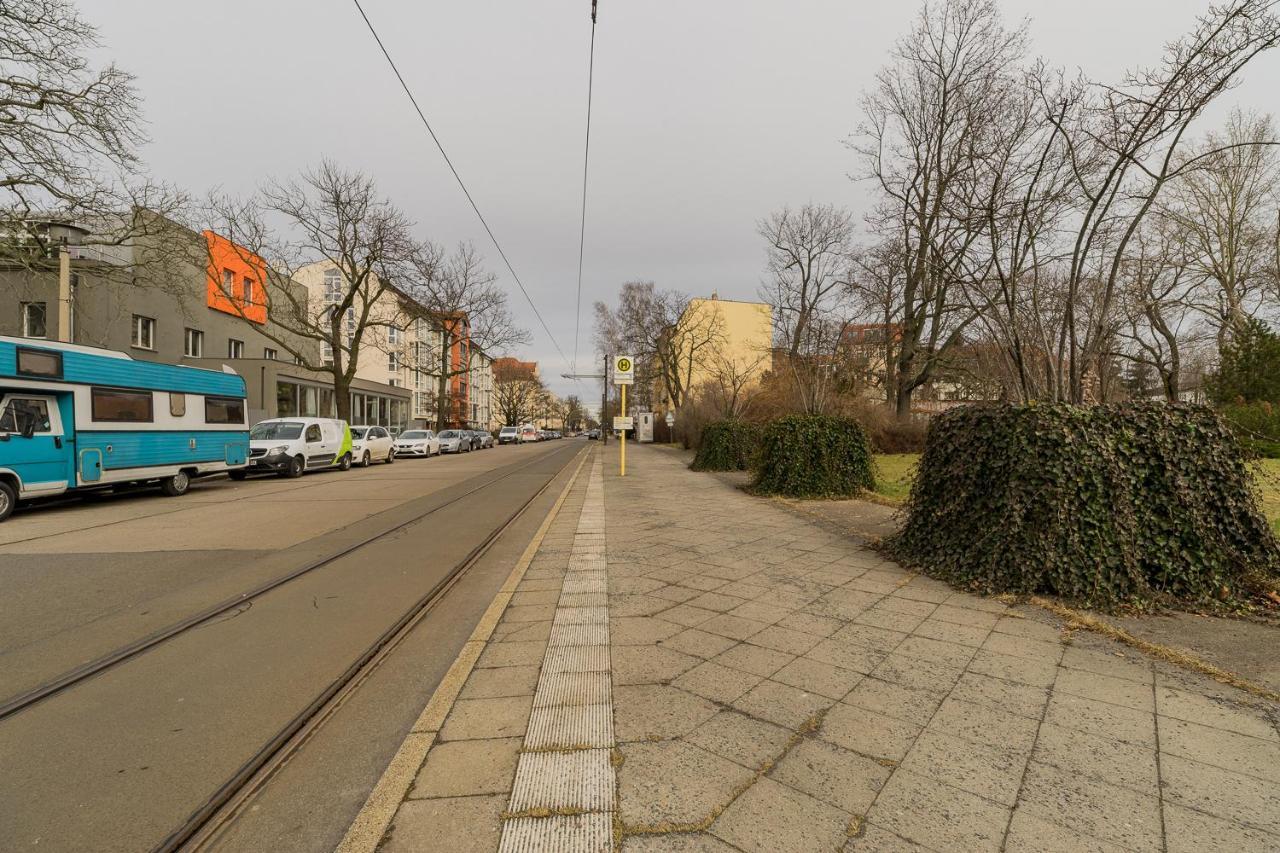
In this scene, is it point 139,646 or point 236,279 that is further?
point 236,279

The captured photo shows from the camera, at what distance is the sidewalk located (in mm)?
2117

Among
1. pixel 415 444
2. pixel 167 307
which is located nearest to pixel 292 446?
pixel 415 444

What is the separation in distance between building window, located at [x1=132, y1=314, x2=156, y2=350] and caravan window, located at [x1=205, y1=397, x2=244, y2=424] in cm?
1725

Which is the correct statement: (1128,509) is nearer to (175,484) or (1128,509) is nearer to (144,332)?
(175,484)

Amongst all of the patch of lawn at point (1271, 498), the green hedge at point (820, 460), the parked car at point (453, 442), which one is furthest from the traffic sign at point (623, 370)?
the parked car at point (453, 442)

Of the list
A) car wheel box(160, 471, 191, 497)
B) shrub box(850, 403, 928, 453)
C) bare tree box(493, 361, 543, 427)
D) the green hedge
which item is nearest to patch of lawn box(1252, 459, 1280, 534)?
the green hedge

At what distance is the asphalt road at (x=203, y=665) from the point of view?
2395 mm

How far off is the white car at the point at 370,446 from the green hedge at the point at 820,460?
56.5ft

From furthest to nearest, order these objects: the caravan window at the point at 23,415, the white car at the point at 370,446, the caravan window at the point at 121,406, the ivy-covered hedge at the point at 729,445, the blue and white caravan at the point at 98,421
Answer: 1. the white car at the point at 370,446
2. the ivy-covered hedge at the point at 729,445
3. the caravan window at the point at 121,406
4. the blue and white caravan at the point at 98,421
5. the caravan window at the point at 23,415

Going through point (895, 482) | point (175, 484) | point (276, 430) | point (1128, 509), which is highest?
point (276, 430)

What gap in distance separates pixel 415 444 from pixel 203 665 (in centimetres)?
2798

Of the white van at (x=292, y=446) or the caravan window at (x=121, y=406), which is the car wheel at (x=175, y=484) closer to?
the caravan window at (x=121, y=406)

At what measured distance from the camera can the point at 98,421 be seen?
11094 millimetres

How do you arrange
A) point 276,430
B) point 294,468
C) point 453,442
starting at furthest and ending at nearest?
point 453,442 → point 276,430 → point 294,468
